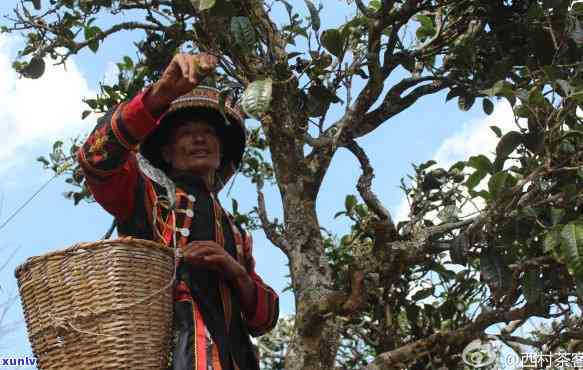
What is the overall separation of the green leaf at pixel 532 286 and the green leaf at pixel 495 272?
2.9 inches

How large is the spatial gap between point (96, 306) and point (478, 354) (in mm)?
1380

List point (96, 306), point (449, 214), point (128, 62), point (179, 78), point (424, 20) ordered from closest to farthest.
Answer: point (96, 306)
point (179, 78)
point (449, 214)
point (424, 20)
point (128, 62)

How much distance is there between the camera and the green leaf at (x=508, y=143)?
2.52 meters

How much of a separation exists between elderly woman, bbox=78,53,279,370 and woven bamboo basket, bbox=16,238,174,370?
24 cm

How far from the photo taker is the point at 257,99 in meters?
2.05

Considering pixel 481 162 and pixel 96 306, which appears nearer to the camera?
pixel 96 306

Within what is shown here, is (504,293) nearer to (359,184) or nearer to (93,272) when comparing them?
(359,184)

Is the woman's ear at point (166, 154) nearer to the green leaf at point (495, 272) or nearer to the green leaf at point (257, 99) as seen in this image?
the green leaf at point (257, 99)

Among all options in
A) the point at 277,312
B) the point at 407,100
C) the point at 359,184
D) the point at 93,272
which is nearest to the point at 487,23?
the point at 407,100

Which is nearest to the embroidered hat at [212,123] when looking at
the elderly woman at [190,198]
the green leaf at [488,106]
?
the elderly woman at [190,198]

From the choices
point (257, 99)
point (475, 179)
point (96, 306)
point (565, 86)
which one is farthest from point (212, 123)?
point (565, 86)

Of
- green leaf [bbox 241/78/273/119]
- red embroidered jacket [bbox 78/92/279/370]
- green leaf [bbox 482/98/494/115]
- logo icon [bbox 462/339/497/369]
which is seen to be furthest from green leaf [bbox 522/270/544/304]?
green leaf [bbox 241/78/273/119]

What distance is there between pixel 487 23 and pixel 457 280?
104 cm

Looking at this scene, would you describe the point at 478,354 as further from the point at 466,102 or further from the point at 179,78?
the point at 179,78
